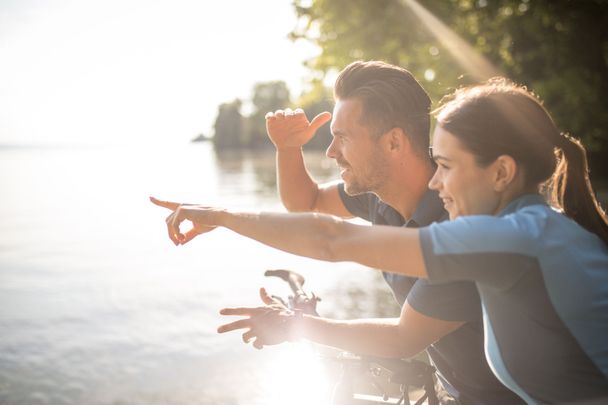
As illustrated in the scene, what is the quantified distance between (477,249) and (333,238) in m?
0.46

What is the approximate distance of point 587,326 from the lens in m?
1.68

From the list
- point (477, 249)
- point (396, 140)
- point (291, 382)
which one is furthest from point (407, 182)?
point (291, 382)

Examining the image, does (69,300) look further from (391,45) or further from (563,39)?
(563,39)

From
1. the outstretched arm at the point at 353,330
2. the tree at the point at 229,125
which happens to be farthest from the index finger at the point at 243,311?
the tree at the point at 229,125

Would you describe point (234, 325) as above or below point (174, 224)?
below

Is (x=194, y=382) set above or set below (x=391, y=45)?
below

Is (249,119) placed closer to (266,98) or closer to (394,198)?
(266,98)

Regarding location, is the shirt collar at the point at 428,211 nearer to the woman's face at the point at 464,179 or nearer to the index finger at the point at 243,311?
the woman's face at the point at 464,179

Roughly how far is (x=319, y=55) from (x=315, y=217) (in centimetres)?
1505

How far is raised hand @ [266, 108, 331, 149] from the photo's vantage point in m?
3.66

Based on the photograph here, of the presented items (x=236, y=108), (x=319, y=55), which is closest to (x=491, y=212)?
(x=319, y=55)

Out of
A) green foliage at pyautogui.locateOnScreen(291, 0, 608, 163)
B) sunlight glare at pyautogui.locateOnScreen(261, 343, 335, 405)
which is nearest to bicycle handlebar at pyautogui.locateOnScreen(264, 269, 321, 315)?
sunlight glare at pyautogui.locateOnScreen(261, 343, 335, 405)

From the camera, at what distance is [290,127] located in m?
3.76

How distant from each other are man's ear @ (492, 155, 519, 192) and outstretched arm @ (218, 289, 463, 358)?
752 mm
